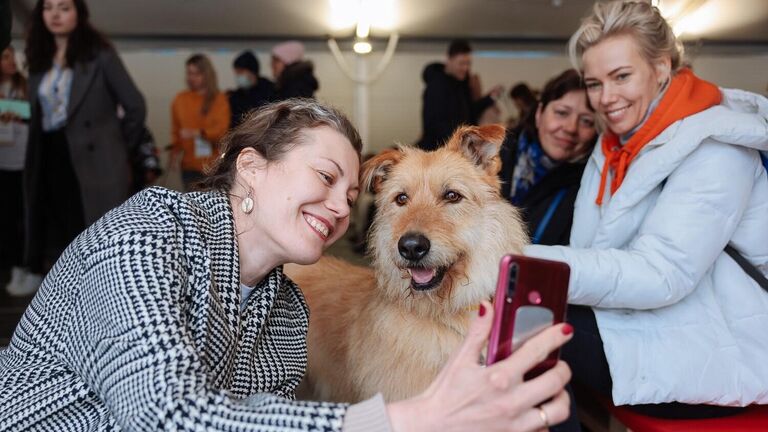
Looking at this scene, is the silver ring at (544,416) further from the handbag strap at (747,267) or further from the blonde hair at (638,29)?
the blonde hair at (638,29)

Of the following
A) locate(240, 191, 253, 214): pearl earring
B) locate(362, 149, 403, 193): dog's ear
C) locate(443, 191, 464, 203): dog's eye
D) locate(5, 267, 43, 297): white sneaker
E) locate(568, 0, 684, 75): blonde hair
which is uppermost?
locate(568, 0, 684, 75): blonde hair

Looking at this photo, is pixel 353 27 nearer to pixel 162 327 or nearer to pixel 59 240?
pixel 59 240

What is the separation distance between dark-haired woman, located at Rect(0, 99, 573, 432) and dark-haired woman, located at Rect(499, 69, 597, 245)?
1.13 metres

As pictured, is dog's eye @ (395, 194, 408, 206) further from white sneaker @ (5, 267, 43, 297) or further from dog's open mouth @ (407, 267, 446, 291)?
white sneaker @ (5, 267, 43, 297)

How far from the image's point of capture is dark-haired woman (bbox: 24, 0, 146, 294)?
10.3 feet

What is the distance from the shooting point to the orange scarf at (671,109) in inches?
70.9

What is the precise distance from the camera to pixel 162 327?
0.94 m

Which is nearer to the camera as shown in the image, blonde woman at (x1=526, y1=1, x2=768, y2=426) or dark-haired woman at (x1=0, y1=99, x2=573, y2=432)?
dark-haired woman at (x1=0, y1=99, x2=573, y2=432)

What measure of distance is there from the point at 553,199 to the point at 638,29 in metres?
0.74

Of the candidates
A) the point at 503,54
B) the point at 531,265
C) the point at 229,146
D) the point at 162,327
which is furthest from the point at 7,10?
the point at 503,54

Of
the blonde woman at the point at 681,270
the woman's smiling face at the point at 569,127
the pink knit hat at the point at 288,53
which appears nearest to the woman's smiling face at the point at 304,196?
the blonde woman at the point at 681,270

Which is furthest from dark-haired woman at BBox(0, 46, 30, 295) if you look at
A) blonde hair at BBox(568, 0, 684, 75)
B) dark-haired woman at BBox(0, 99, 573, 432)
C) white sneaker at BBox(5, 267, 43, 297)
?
blonde hair at BBox(568, 0, 684, 75)

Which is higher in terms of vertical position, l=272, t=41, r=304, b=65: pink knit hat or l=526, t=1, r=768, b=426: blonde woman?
l=272, t=41, r=304, b=65: pink knit hat

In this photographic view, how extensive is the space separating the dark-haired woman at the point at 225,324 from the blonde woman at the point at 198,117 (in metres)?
3.64
